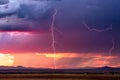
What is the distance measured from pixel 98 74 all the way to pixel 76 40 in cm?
34

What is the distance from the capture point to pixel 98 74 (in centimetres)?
269

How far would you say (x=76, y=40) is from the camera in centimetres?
274

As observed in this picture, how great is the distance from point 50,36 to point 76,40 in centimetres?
22

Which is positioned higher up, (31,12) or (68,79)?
(31,12)

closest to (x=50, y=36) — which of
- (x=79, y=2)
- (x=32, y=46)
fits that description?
(x=32, y=46)

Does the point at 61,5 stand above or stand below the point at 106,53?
above

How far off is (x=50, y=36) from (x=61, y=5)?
0.28 meters

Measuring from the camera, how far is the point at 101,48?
2723 millimetres

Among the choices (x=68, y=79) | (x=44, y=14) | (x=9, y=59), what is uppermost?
(x=44, y=14)

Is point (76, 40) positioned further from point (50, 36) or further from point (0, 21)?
point (0, 21)

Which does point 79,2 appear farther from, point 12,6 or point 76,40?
point 12,6

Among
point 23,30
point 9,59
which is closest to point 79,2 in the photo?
point 23,30

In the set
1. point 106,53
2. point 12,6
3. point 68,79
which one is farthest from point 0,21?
point 106,53

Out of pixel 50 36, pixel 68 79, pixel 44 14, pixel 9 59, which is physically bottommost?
pixel 68 79
